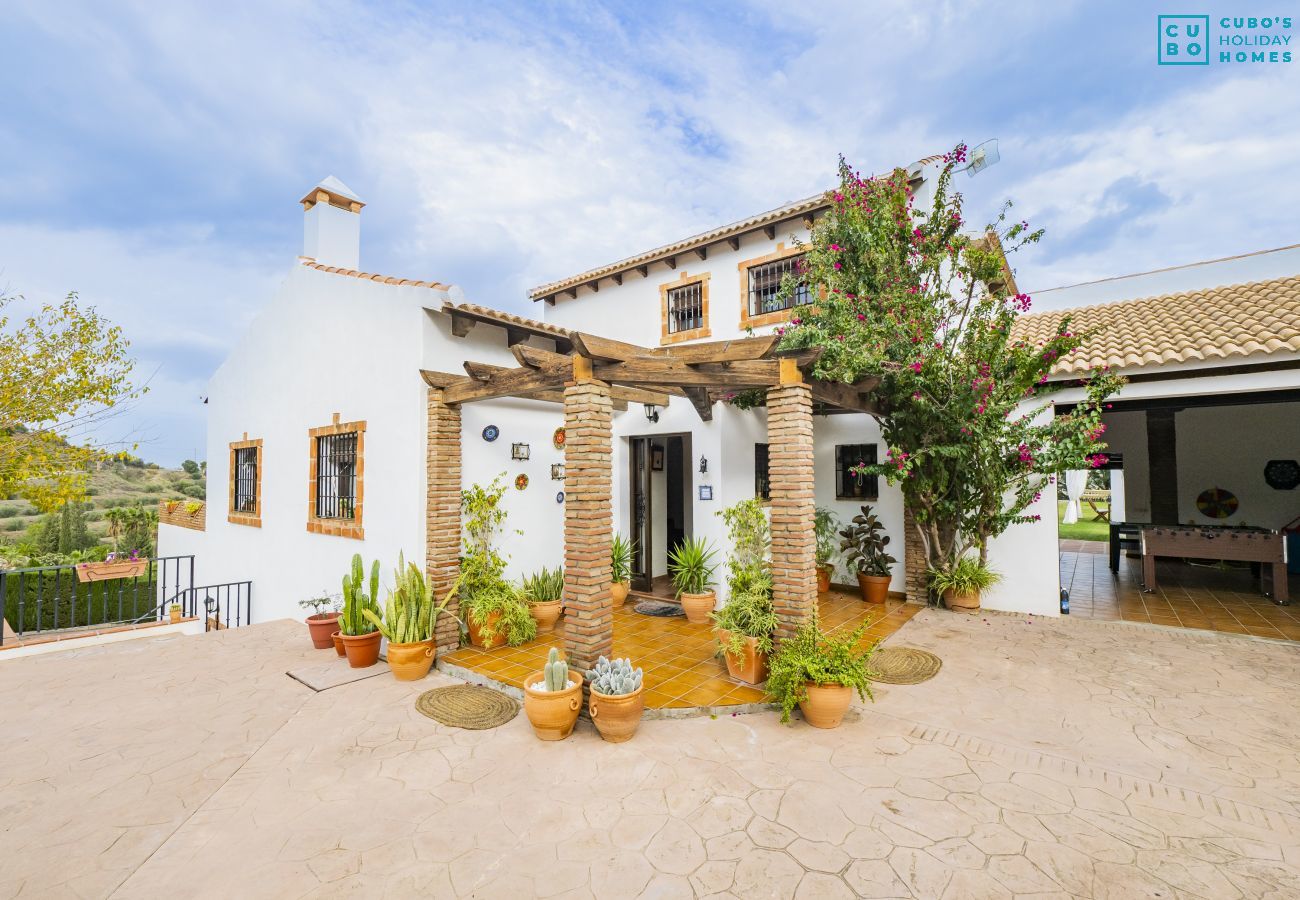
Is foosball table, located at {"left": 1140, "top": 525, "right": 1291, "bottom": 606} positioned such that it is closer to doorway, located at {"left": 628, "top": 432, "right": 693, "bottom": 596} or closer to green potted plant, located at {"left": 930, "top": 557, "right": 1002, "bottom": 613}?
green potted plant, located at {"left": 930, "top": 557, "right": 1002, "bottom": 613}

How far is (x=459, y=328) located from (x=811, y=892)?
6.68m

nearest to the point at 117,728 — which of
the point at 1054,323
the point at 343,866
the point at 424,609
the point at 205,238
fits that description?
the point at 424,609

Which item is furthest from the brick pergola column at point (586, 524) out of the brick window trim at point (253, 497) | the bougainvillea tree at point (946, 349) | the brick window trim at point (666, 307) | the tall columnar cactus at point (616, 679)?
the brick window trim at point (253, 497)

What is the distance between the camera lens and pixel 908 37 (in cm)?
820

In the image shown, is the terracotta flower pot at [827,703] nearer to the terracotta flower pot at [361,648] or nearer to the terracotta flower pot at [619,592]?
the terracotta flower pot at [619,592]

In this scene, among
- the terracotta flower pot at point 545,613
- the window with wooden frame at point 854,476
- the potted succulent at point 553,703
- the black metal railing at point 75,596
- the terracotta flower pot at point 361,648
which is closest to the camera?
the potted succulent at point 553,703

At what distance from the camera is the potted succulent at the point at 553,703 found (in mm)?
4488

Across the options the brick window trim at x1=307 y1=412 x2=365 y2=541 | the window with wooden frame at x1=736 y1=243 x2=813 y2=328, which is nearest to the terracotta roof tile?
the window with wooden frame at x1=736 y1=243 x2=813 y2=328

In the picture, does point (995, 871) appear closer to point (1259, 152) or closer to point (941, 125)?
point (941, 125)

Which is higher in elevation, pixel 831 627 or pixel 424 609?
pixel 424 609

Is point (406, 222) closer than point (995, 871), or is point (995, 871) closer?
point (995, 871)

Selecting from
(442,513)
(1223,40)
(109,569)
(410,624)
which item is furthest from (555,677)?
(1223,40)

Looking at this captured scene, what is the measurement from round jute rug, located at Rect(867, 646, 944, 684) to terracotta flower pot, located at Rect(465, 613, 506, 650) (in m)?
4.39

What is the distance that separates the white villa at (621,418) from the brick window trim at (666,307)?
5cm
